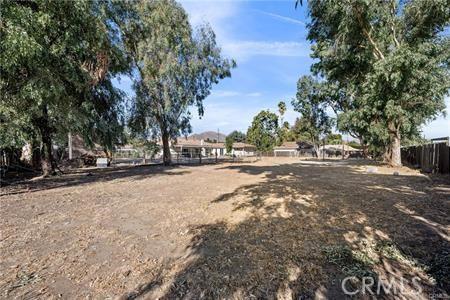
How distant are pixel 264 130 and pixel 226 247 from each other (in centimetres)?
5467

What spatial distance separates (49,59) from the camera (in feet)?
26.4

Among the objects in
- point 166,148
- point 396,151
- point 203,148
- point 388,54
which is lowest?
point 203,148

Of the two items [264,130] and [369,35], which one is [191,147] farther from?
[369,35]

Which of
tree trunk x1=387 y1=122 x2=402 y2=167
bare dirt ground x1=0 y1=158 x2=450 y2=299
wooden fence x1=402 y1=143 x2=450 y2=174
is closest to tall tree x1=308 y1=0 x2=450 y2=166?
tree trunk x1=387 y1=122 x2=402 y2=167

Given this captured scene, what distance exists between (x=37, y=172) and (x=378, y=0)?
19057mm

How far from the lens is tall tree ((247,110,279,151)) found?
53875 millimetres

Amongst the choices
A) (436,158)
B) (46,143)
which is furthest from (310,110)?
(46,143)

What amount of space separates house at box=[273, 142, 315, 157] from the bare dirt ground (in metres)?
50.6

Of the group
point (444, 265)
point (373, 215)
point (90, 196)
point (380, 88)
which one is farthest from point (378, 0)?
point (90, 196)

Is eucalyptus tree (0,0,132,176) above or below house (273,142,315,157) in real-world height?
above

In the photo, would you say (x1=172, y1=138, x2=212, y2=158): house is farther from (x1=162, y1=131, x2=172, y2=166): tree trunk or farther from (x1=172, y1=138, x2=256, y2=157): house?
(x1=162, y1=131, x2=172, y2=166): tree trunk

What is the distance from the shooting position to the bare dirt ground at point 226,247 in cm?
254

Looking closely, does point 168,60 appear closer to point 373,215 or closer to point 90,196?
point 90,196

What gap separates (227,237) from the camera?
3.79m
